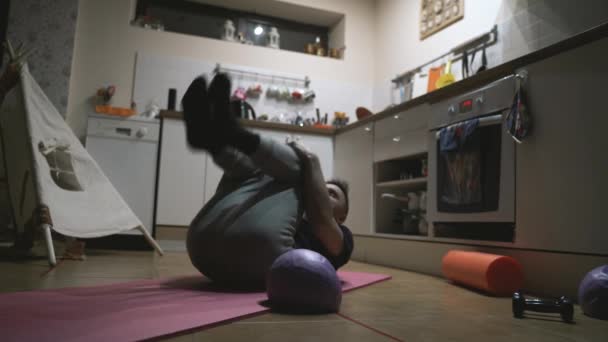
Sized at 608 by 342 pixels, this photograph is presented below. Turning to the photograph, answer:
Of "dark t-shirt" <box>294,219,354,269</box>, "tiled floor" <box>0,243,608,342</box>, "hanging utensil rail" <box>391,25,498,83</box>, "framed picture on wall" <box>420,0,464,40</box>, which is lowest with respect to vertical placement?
"tiled floor" <box>0,243,608,342</box>

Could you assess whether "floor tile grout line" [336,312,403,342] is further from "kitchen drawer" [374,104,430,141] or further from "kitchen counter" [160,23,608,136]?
"kitchen drawer" [374,104,430,141]

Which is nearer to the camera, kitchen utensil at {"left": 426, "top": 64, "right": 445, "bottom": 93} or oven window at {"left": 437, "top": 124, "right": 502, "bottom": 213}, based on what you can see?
oven window at {"left": 437, "top": 124, "right": 502, "bottom": 213}

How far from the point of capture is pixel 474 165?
2172mm

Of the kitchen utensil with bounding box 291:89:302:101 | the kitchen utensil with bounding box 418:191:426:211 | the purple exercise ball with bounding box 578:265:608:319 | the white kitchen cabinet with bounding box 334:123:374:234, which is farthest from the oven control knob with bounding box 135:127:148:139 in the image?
the purple exercise ball with bounding box 578:265:608:319

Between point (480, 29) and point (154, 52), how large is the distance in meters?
2.97

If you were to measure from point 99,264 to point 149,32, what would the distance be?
267 cm

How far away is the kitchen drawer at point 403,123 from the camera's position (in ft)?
9.04

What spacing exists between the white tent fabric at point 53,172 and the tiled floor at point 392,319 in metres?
0.43

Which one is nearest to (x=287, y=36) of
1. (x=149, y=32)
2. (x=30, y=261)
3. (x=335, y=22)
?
(x=335, y=22)

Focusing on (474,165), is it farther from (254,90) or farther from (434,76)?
(254,90)

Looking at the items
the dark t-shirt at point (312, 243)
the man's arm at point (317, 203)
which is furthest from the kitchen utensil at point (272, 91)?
the man's arm at point (317, 203)

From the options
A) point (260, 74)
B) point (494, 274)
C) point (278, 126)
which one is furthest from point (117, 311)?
point (260, 74)

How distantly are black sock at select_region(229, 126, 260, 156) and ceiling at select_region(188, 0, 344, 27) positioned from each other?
3665 millimetres

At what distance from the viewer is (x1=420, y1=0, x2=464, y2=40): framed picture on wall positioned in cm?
361
